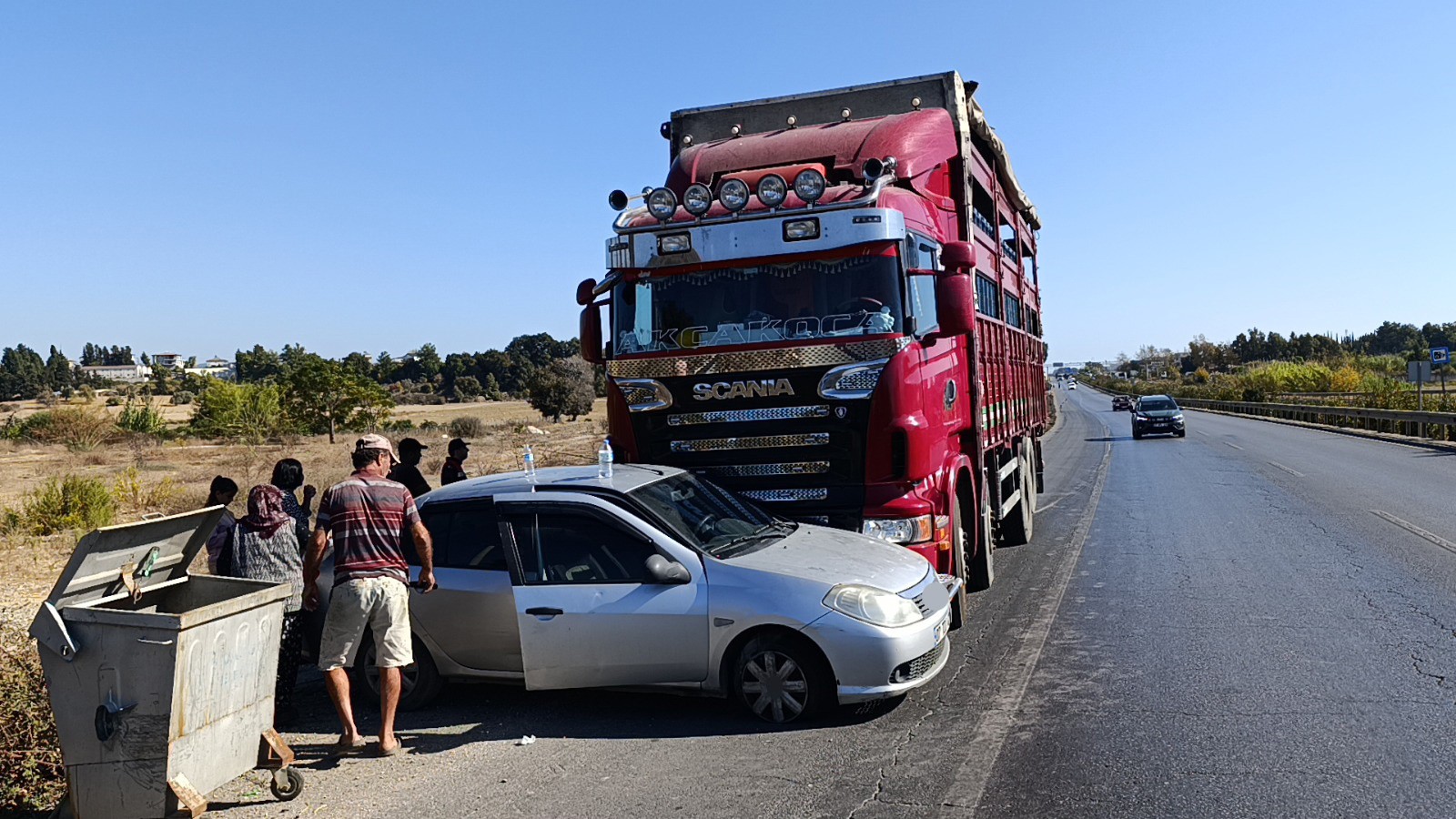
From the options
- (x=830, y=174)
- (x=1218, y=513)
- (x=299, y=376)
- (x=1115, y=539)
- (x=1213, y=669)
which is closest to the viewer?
(x=1213, y=669)

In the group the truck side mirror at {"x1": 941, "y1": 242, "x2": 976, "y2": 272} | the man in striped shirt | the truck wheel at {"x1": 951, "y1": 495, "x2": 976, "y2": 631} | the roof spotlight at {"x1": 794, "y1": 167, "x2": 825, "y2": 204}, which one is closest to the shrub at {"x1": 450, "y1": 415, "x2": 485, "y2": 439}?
the truck wheel at {"x1": 951, "y1": 495, "x2": 976, "y2": 631}

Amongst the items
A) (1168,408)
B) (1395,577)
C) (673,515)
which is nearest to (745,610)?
(673,515)

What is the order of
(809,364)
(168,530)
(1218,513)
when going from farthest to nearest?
(1218,513), (809,364), (168,530)

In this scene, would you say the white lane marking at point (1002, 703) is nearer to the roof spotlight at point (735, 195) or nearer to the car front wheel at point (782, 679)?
the car front wheel at point (782, 679)

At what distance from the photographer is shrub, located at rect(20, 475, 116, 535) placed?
16969 mm

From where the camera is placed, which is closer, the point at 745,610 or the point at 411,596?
the point at 745,610

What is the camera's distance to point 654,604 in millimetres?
6285

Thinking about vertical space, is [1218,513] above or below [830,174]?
below

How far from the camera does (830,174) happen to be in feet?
29.2

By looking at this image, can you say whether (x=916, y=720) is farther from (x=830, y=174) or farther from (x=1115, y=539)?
(x=1115, y=539)

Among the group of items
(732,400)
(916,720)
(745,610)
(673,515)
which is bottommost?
(916,720)

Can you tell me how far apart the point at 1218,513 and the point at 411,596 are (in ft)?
39.4

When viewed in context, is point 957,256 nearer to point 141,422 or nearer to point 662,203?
point 662,203

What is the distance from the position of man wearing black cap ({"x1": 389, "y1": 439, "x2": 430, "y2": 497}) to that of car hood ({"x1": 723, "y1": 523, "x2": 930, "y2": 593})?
3588 millimetres
